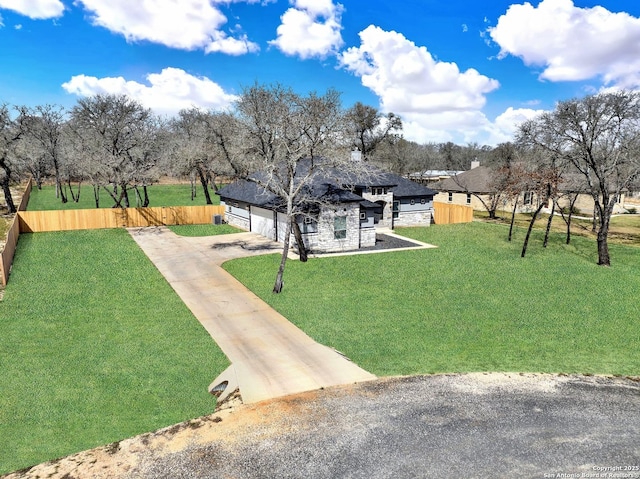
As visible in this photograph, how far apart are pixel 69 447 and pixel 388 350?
357 inches

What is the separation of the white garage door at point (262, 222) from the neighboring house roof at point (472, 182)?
2750 cm

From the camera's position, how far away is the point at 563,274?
2309 cm

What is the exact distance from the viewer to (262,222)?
107 feet

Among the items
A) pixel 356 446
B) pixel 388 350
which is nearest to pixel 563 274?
pixel 388 350

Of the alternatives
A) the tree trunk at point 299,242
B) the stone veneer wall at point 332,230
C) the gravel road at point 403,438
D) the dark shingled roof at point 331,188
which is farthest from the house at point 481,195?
the gravel road at point 403,438

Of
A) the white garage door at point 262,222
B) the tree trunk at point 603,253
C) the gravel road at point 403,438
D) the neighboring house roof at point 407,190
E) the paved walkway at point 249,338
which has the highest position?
the neighboring house roof at point 407,190

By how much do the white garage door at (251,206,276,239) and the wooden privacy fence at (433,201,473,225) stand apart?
1810cm

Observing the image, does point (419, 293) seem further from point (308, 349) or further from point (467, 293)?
point (308, 349)

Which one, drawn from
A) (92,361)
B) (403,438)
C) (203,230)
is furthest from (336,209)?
(403,438)

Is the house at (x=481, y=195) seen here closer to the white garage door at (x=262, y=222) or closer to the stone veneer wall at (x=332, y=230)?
the stone veneer wall at (x=332, y=230)

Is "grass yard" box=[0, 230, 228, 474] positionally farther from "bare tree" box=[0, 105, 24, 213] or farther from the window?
"bare tree" box=[0, 105, 24, 213]

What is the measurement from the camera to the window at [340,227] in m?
27.9

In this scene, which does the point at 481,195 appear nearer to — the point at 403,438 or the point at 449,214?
the point at 449,214

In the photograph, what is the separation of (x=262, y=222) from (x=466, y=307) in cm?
1861
